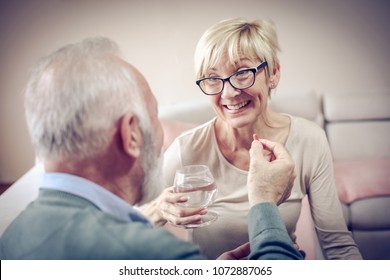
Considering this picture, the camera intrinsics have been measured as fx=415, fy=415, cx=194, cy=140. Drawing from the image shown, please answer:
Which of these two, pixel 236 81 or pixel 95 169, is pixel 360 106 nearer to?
pixel 236 81

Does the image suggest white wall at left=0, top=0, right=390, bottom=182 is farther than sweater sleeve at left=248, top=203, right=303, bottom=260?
Yes

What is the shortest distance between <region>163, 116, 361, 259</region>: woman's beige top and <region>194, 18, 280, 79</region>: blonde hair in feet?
0.51

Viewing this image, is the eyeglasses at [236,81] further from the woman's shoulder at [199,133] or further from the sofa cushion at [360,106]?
the sofa cushion at [360,106]

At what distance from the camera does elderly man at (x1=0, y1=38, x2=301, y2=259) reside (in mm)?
733

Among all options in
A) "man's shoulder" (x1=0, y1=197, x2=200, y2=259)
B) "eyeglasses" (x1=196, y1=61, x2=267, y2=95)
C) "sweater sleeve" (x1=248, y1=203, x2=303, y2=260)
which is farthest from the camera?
"eyeglasses" (x1=196, y1=61, x2=267, y2=95)

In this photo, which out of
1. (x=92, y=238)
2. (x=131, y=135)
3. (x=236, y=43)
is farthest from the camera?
(x=236, y=43)

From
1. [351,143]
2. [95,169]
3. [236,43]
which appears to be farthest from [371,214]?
[95,169]

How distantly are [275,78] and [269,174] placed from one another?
0.23m

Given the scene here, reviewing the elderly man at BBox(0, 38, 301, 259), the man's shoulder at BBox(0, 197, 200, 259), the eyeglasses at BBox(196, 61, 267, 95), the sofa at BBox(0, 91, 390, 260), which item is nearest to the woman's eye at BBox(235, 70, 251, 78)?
the eyeglasses at BBox(196, 61, 267, 95)

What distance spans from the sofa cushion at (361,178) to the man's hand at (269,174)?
5.0 inches

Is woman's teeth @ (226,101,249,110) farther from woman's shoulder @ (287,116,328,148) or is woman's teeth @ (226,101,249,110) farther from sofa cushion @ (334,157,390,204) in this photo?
sofa cushion @ (334,157,390,204)

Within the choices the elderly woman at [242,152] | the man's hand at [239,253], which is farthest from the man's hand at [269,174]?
the man's hand at [239,253]

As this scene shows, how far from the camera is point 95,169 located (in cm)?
81
